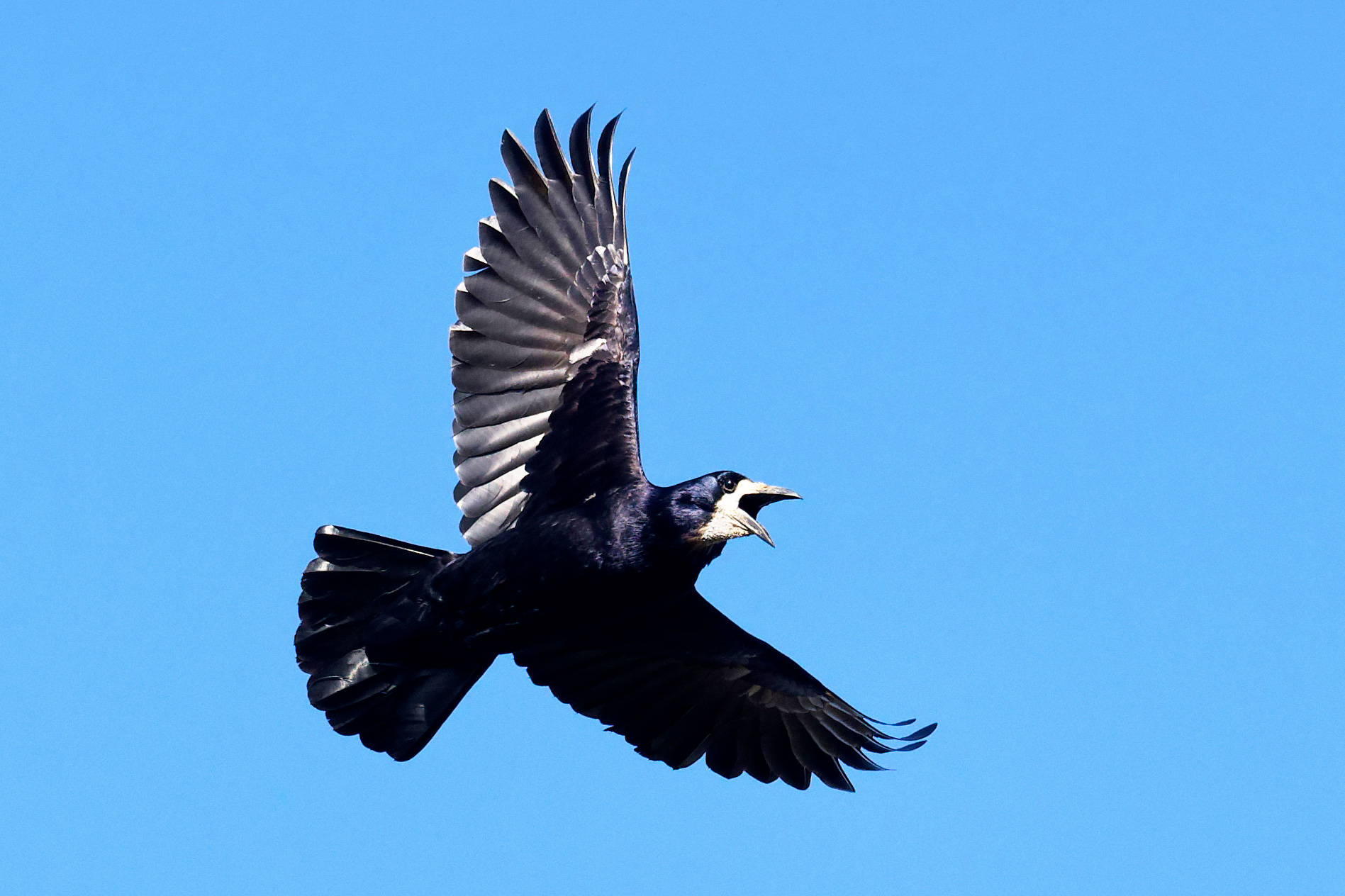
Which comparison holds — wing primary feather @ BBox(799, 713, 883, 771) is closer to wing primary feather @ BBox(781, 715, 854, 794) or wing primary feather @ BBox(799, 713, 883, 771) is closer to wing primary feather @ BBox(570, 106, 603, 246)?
wing primary feather @ BBox(781, 715, 854, 794)

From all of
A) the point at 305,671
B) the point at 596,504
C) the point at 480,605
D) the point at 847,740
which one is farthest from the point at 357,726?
the point at 847,740

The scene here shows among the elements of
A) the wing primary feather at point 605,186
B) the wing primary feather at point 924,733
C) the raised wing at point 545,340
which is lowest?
the wing primary feather at point 924,733

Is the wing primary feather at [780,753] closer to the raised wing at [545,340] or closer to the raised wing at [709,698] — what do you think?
the raised wing at [709,698]

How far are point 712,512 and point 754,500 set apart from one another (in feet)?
1.24

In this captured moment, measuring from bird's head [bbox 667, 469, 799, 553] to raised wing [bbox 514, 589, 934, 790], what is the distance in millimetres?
1022

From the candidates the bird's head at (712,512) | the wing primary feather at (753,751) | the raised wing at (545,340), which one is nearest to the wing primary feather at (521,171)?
the raised wing at (545,340)

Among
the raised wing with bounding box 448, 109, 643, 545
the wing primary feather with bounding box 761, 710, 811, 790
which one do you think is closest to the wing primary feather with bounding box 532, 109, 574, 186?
the raised wing with bounding box 448, 109, 643, 545

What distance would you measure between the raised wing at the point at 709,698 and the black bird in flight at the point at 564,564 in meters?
0.01

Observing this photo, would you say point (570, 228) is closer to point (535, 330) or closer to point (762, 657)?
point (535, 330)

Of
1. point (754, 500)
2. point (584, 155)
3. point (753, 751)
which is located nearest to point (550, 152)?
point (584, 155)

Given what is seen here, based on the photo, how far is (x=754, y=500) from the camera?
36.3ft

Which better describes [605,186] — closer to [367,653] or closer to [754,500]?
[754,500]

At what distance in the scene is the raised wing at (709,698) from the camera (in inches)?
465

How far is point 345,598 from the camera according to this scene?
450 inches
